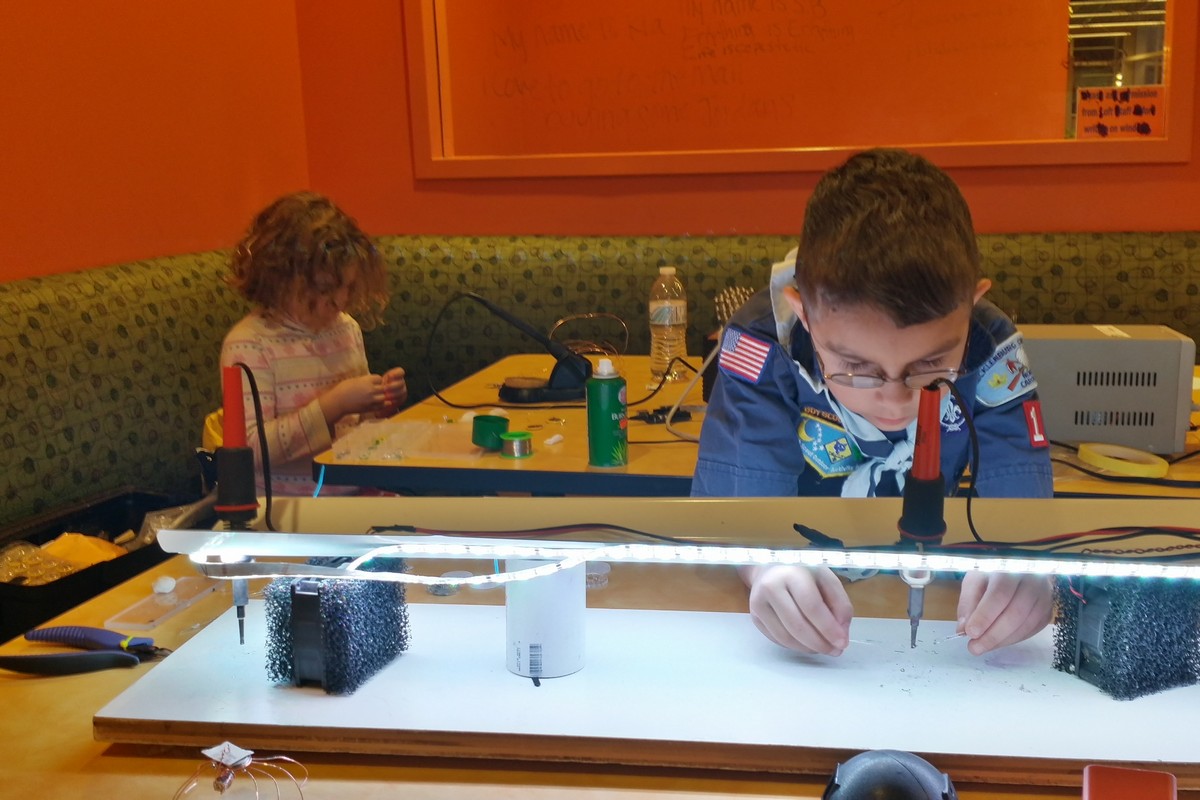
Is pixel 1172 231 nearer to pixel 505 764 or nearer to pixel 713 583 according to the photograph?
pixel 713 583

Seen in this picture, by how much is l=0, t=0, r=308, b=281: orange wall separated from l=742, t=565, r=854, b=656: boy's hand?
2.25 metres

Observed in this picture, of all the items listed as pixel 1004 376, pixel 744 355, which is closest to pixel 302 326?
pixel 744 355

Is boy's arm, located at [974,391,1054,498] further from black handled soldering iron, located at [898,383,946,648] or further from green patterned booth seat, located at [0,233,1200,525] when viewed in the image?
green patterned booth seat, located at [0,233,1200,525]

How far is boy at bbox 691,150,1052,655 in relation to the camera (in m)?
1.05

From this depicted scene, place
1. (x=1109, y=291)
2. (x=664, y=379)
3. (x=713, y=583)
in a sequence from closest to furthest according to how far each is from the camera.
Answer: (x=713, y=583)
(x=664, y=379)
(x=1109, y=291)

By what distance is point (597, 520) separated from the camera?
991 mm

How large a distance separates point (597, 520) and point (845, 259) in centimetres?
41

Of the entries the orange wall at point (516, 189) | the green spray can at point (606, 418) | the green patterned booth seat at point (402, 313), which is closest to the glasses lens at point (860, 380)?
the green spray can at point (606, 418)

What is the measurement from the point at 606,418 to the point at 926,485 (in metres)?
1.03

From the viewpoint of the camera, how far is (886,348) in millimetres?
1163

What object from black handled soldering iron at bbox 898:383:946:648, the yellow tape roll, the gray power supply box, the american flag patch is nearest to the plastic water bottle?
the gray power supply box

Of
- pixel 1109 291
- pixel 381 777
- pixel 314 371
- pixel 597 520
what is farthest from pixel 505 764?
pixel 1109 291

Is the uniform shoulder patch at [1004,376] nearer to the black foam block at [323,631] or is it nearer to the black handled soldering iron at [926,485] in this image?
the black handled soldering iron at [926,485]

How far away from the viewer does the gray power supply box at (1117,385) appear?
1898 mm
